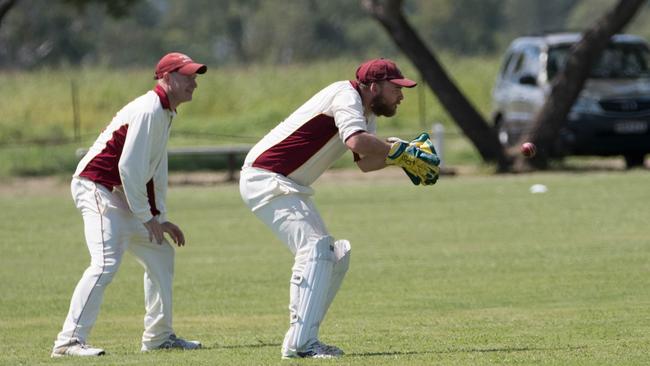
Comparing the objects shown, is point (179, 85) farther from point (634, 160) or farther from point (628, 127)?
point (634, 160)

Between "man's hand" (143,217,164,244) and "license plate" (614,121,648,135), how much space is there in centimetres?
1525

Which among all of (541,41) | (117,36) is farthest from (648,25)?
(541,41)

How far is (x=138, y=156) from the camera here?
8453mm

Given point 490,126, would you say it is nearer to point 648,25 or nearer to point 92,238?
point 92,238

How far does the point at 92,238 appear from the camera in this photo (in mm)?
8781

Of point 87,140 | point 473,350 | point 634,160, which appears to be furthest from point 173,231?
point 87,140

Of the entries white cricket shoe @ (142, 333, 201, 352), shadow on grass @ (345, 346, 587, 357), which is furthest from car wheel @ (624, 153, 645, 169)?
white cricket shoe @ (142, 333, 201, 352)

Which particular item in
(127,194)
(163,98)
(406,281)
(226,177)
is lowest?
(226,177)

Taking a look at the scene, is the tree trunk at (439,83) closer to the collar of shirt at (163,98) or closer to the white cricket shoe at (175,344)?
the white cricket shoe at (175,344)

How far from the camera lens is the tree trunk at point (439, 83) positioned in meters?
24.3

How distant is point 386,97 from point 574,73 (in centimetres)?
1549

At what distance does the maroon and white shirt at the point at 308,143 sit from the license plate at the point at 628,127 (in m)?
15.1

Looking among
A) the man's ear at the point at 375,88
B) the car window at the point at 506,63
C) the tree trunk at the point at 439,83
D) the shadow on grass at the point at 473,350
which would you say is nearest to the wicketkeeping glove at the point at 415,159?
the man's ear at the point at 375,88

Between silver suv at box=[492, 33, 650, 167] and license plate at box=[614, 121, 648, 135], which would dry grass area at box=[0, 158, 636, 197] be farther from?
license plate at box=[614, 121, 648, 135]
